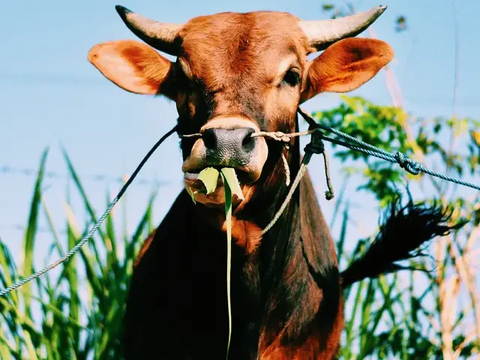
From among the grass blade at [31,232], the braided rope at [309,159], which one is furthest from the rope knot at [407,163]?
the grass blade at [31,232]

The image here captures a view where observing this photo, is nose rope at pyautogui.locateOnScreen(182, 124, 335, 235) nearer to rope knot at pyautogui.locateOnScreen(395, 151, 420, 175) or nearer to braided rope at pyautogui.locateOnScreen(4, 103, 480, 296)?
braided rope at pyautogui.locateOnScreen(4, 103, 480, 296)

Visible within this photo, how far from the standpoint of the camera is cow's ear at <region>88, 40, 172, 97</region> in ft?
13.1

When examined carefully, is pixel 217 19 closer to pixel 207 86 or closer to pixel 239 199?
pixel 207 86

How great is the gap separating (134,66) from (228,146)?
3.91 feet

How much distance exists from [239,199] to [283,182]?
0.52 m

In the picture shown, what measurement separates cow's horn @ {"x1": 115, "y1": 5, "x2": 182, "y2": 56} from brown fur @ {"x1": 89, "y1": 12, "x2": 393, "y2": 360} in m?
0.10

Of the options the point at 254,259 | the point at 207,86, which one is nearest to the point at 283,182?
the point at 254,259

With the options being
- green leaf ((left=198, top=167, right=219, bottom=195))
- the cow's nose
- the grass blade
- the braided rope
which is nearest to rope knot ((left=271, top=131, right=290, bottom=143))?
the braided rope

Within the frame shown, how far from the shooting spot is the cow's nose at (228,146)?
3.05 metres

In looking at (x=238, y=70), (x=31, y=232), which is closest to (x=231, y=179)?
(x=238, y=70)

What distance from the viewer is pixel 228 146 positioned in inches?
120

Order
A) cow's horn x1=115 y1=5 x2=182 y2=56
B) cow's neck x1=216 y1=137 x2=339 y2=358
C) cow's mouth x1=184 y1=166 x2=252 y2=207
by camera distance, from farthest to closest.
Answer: cow's horn x1=115 y1=5 x2=182 y2=56 → cow's neck x1=216 y1=137 x2=339 y2=358 → cow's mouth x1=184 y1=166 x2=252 y2=207

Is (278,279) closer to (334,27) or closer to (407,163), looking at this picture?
(407,163)

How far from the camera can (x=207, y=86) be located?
3471 millimetres
